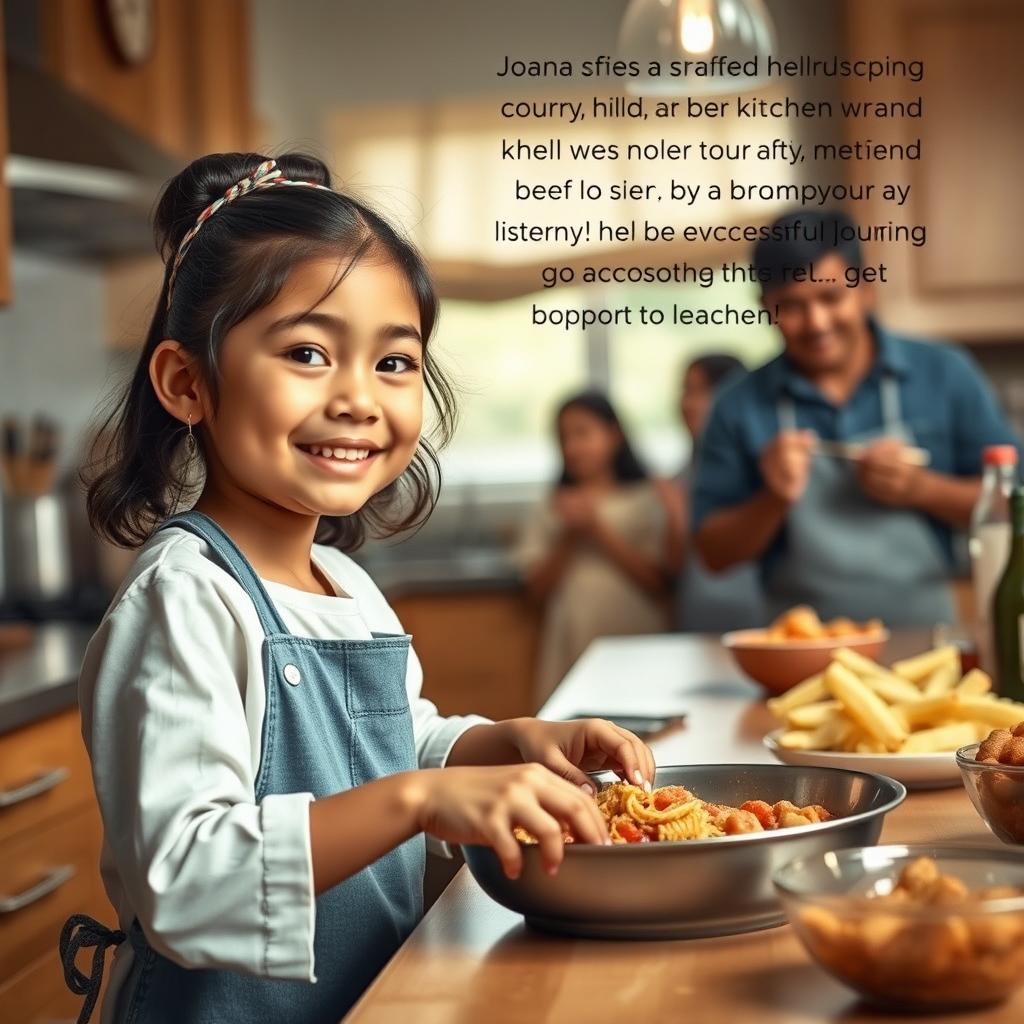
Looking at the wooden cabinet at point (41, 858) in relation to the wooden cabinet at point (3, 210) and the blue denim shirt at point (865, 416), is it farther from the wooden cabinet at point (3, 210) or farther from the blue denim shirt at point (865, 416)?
the blue denim shirt at point (865, 416)

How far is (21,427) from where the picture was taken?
3.45 m

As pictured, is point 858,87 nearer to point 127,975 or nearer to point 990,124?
point 990,124

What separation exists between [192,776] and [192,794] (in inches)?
0.6

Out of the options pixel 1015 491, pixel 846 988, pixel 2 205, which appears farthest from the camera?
pixel 2 205

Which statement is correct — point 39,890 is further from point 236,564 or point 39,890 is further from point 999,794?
point 999,794

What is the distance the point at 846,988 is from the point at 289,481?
51cm

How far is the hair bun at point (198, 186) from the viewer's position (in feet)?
3.87

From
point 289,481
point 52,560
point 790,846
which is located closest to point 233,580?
point 289,481

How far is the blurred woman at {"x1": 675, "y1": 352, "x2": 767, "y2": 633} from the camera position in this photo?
3.95 meters

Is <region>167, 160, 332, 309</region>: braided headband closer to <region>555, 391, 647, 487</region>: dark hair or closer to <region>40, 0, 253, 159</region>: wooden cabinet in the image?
<region>40, 0, 253, 159</region>: wooden cabinet

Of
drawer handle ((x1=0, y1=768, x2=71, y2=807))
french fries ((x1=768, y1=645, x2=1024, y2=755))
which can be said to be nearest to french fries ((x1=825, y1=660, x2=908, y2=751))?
french fries ((x1=768, y1=645, x2=1024, y2=755))

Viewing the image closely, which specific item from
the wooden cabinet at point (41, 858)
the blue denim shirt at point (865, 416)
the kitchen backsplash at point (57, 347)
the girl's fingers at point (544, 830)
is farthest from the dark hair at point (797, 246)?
the girl's fingers at point (544, 830)

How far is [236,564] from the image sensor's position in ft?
3.37

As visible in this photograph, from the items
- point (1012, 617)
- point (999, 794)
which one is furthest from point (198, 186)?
point (1012, 617)
